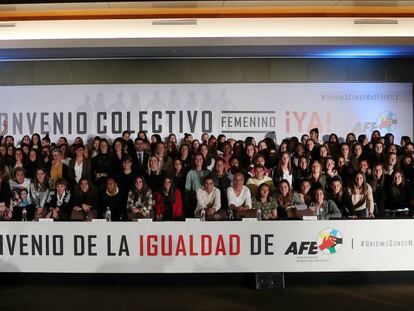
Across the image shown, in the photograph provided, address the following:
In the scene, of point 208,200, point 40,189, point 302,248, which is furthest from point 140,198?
point 302,248

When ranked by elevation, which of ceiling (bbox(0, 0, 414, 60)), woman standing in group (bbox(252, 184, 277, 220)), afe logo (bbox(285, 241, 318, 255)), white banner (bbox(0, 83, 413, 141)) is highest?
ceiling (bbox(0, 0, 414, 60))

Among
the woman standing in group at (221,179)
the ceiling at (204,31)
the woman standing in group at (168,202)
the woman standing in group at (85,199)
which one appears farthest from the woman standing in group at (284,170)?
the woman standing in group at (85,199)

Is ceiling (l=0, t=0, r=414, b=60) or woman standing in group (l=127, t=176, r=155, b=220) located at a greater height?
ceiling (l=0, t=0, r=414, b=60)

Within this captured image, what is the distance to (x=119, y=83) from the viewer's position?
23.2 ft

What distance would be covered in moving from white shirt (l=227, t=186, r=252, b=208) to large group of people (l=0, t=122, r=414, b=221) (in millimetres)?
11

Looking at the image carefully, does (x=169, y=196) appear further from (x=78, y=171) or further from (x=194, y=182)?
(x=78, y=171)

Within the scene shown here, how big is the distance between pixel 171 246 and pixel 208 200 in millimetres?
902

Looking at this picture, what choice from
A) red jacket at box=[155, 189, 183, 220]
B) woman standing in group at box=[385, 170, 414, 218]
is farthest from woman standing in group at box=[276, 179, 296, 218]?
woman standing in group at box=[385, 170, 414, 218]

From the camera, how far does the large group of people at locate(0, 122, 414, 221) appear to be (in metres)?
5.25

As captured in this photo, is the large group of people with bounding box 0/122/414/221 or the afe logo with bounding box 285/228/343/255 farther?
the large group of people with bounding box 0/122/414/221

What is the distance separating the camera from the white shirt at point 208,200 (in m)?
5.37

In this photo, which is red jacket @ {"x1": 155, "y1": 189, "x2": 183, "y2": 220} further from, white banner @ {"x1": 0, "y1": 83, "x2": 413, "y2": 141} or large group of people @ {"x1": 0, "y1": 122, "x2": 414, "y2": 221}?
white banner @ {"x1": 0, "y1": 83, "x2": 413, "y2": 141}

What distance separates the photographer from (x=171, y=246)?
184 inches

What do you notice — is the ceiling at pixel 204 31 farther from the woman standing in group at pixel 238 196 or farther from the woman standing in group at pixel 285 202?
the woman standing in group at pixel 285 202
